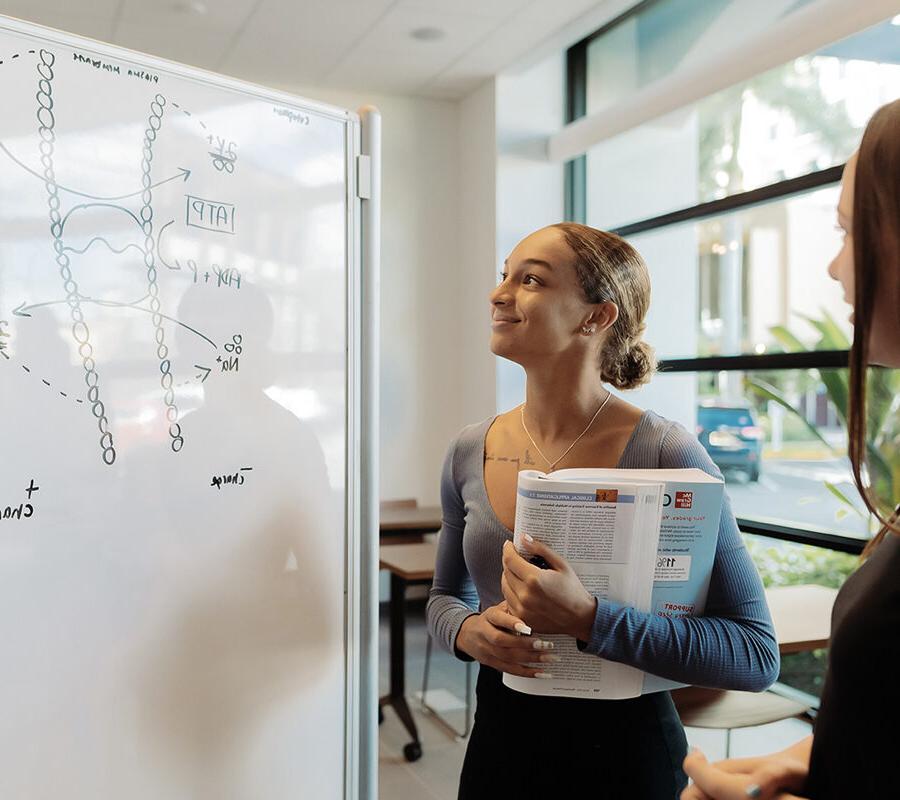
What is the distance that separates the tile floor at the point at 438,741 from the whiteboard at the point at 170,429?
1.39 metres

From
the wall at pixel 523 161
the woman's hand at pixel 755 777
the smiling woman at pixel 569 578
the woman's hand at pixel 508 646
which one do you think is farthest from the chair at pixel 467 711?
the woman's hand at pixel 755 777

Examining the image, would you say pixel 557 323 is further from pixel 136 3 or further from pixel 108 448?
pixel 136 3

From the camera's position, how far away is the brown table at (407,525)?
14.2 feet

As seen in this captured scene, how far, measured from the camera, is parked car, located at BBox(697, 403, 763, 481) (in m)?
3.96

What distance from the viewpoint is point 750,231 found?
13.2 ft

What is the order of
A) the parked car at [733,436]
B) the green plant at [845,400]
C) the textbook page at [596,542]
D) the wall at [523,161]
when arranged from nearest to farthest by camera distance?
1. the textbook page at [596,542]
2. the green plant at [845,400]
3. the parked car at [733,436]
4. the wall at [523,161]

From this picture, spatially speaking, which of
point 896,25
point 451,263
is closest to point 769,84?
point 896,25

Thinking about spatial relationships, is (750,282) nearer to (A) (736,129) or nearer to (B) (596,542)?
(A) (736,129)

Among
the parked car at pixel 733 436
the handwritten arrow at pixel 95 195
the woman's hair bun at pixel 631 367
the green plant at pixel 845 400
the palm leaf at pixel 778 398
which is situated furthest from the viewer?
the parked car at pixel 733 436

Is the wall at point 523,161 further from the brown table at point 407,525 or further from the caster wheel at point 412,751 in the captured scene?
the caster wheel at point 412,751

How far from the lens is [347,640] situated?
68.4 inches

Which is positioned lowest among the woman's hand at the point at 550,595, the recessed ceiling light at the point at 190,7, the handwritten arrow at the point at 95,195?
the woman's hand at the point at 550,595

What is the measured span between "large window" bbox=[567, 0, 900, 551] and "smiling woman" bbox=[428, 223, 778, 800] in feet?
6.72

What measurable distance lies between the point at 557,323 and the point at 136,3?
10.9 ft
